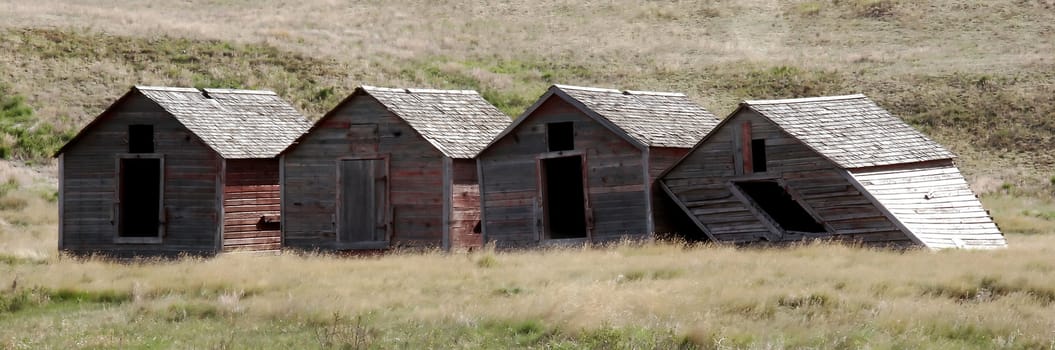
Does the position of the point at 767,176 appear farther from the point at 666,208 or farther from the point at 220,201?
the point at 220,201

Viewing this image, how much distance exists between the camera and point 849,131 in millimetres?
25719

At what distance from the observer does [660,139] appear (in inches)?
1043

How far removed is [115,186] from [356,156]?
4.77 metres

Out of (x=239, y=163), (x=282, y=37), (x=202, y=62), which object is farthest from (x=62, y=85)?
(x=239, y=163)

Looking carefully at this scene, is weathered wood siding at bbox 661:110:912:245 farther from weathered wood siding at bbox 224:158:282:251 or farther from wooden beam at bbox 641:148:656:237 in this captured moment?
weathered wood siding at bbox 224:158:282:251

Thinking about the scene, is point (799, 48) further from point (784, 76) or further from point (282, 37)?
point (282, 37)

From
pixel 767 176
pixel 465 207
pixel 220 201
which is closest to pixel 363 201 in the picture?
pixel 465 207

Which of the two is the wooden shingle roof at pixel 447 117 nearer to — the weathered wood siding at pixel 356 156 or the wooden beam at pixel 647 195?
the weathered wood siding at pixel 356 156

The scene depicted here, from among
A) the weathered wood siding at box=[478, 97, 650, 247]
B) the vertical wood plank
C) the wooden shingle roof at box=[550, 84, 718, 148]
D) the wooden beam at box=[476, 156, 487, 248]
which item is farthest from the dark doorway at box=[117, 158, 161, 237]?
the vertical wood plank

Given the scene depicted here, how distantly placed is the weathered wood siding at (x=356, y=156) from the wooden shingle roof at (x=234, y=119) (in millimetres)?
964

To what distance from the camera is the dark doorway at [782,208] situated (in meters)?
27.6

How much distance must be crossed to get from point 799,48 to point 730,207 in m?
37.1

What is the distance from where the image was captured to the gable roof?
28219 mm

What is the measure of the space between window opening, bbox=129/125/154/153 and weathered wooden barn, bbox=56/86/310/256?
0.02 metres
